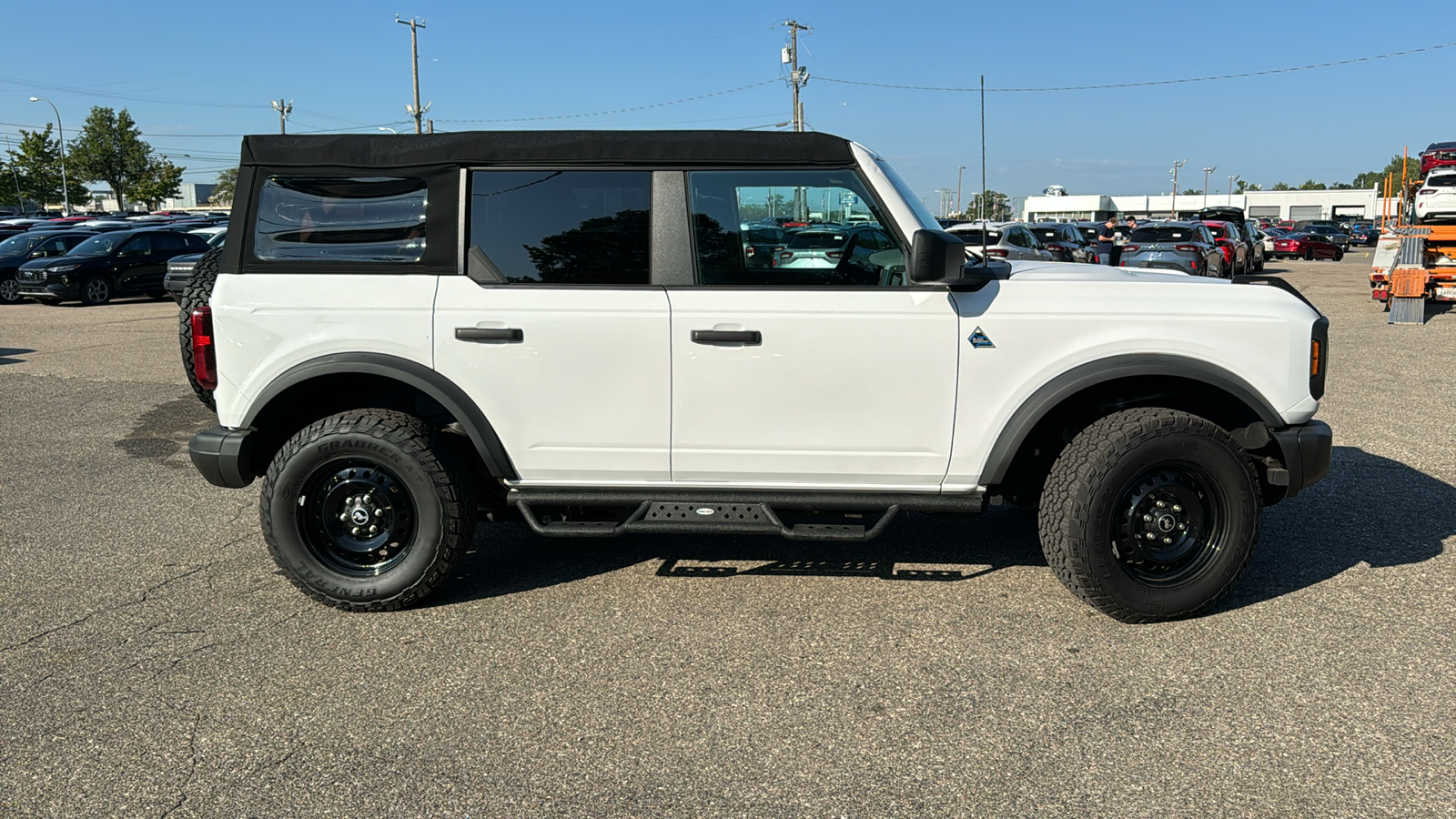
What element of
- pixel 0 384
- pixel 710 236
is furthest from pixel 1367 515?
pixel 0 384

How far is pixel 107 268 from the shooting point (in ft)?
71.4

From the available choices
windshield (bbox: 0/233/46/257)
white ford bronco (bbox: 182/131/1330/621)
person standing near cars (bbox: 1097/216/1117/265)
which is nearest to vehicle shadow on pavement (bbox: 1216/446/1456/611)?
white ford bronco (bbox: 182/131/1330/621)

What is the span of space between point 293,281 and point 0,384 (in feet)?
29.0

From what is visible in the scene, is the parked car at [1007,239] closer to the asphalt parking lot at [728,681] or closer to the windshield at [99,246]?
the asphalt parking lot at [728,681]

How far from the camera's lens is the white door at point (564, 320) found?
425 cm

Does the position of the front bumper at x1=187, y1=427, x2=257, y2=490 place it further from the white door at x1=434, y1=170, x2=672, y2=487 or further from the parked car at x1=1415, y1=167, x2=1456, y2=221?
the parked car at x1=1415, y1=167, x2=1456, y2=221

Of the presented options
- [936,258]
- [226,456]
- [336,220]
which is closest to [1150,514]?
[936,258]

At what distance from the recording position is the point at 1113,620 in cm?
436

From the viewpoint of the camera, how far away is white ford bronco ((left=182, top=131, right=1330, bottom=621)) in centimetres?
419

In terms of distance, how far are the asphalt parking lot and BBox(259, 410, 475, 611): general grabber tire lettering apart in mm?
171

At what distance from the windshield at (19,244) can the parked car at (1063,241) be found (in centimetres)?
2331

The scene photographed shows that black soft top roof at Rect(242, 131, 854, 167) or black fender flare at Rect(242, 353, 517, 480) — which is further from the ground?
black soft top roof at Rect(242, 131, 854, 167)

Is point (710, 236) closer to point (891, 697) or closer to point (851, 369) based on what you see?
point (851, 369)

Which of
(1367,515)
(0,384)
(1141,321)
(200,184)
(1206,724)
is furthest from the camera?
(200,184)
